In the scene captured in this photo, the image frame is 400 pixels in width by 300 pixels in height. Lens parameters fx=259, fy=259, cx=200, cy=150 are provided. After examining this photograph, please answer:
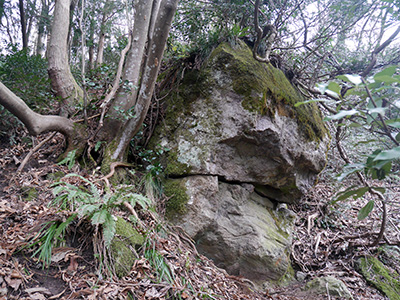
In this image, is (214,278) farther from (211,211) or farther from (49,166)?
(49,166)

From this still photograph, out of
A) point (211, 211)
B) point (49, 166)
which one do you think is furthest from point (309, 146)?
point (49, 166)

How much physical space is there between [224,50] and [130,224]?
8.74ft

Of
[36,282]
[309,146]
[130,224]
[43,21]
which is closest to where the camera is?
[36,282]

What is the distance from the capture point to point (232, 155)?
3.71 m

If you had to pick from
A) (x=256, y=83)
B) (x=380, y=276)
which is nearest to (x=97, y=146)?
(x=256, y=83)

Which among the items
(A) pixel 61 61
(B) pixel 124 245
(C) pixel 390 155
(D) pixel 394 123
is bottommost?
(B) pixel 124 245

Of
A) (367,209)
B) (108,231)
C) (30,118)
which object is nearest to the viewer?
(367,209)

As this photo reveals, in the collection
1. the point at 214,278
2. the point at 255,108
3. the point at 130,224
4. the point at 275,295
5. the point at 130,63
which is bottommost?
the point at 275,295

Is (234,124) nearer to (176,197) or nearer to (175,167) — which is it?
(175,167)

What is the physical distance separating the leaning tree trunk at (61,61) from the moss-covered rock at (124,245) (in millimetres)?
2390

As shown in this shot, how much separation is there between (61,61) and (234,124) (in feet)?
9.40

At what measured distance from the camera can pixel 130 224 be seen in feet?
9.16

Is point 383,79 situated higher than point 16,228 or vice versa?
point 383,79

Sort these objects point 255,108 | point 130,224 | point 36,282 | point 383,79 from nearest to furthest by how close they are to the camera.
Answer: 1. point 383,79
2. point 36,282
3. point 130,224
4. point 255,108
